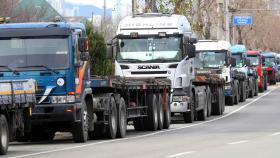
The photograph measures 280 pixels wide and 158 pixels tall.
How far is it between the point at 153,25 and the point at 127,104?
5267 mm

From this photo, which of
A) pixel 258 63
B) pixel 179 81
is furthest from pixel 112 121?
pixel 258 63

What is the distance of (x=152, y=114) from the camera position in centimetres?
2897

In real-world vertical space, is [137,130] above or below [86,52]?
below

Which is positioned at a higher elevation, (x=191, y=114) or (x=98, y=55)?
(x=98, y=55)

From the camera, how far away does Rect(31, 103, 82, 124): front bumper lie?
23.0 meters

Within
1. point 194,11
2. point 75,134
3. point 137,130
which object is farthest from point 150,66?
point 194,11

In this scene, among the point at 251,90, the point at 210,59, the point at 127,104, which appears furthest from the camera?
the point at 251,90

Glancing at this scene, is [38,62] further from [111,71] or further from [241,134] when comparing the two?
[111,71]

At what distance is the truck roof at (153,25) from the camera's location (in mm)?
31875

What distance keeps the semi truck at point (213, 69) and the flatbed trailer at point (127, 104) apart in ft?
26.4

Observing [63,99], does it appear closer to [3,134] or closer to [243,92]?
[3,134]

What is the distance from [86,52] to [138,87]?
458cm

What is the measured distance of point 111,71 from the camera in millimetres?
44406

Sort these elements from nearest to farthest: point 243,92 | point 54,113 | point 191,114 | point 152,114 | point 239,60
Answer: point 54,113, point 152,114, point 191,114, point 243,92, point 239,60
